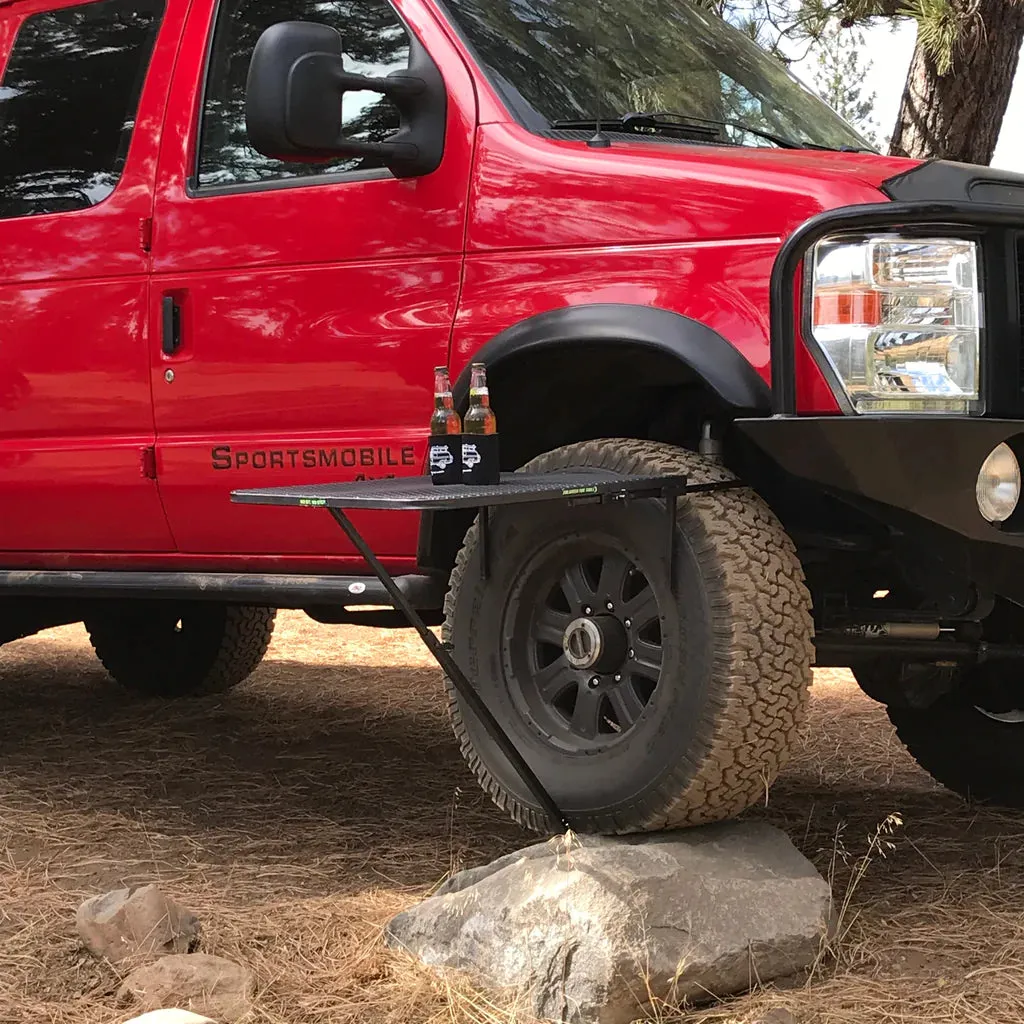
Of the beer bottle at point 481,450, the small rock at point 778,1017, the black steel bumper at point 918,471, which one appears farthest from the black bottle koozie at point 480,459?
the small rock at point 778,1017

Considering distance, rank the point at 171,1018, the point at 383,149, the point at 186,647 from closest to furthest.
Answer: the point at 171,1018
the point at 383,149
the point at 186,647

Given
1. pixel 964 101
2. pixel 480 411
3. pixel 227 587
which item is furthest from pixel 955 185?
pixel 964 101

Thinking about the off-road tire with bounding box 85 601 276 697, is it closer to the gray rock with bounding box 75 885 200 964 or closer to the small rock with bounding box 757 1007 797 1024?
the gray rock with bounding box 75 885 200 964

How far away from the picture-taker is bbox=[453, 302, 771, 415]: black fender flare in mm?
3217

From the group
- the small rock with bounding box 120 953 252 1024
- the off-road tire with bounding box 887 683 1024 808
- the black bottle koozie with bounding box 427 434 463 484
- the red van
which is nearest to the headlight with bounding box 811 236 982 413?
the red van

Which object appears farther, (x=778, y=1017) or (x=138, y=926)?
(x=138, y=926)

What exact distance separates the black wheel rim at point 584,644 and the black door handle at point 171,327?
1.25 metres

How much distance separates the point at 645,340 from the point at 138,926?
1560 millimetres

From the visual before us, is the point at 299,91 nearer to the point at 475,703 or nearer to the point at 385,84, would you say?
the point at 385,84

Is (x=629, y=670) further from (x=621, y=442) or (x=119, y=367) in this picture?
(x=119, y=367)

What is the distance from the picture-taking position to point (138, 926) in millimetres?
3240

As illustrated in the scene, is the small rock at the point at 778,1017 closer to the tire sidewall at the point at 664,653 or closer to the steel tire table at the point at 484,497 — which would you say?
the tire sidewall at the point at 664,653

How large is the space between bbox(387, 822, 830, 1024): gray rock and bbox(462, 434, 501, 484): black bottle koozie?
0.76 metres

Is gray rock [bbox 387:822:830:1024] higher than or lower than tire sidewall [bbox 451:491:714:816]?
lower
